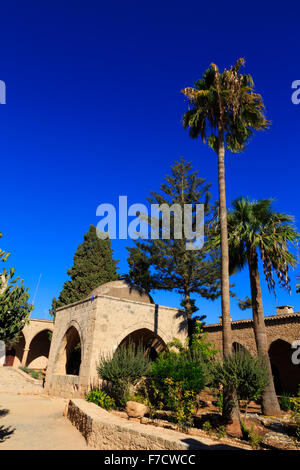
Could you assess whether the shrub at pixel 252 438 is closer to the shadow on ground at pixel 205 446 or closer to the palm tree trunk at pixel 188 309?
the shadow on ground at pixel 205 446

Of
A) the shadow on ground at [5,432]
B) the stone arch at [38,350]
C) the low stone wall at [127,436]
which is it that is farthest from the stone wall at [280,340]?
the stone arch at [38,350]

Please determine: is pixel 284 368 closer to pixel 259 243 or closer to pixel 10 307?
pixel 259 243

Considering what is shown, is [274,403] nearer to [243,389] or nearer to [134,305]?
[243,389]

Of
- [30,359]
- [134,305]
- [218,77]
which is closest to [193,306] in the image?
[134,305]

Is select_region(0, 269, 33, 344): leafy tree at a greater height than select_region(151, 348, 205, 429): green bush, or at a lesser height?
greater

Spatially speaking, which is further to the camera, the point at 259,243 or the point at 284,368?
the point at 284,368

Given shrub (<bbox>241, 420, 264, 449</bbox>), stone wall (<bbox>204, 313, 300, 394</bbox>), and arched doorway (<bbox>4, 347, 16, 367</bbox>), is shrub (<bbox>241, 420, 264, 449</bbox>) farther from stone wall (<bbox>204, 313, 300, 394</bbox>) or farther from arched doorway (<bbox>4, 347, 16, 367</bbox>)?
arched doorway (<bbox>4, 347, 16, 367</bbox>)

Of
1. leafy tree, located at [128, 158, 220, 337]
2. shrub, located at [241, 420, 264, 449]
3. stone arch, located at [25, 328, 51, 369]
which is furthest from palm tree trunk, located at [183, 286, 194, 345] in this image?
stone arch, located at [25, 328, 51, 369]

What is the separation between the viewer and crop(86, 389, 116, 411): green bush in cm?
1001

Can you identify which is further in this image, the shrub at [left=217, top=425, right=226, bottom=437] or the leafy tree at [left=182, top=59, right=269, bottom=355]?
the leafy tree at [left=182, top=59, right=269, bottom=355]

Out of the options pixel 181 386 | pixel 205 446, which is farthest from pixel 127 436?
pixel 181 386

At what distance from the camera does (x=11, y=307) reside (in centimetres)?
709

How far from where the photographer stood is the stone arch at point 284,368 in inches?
653

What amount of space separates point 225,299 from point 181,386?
289 cm
